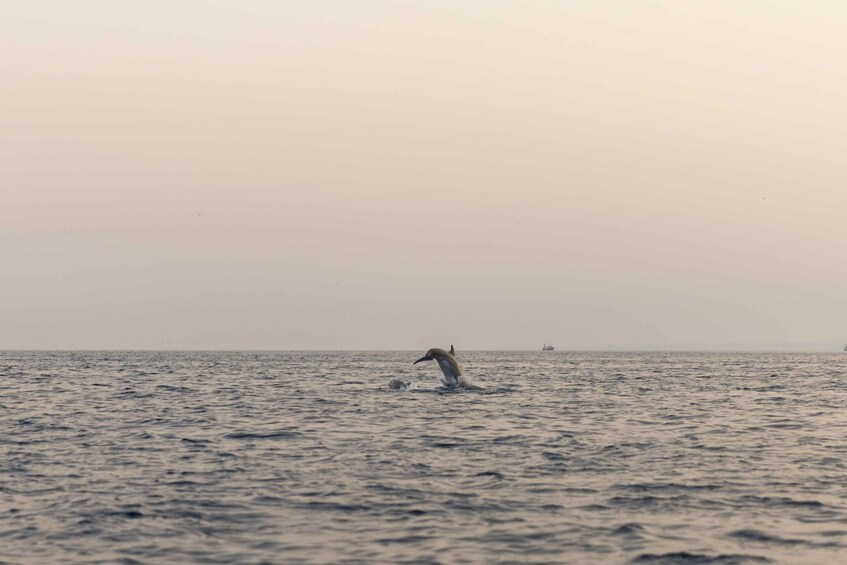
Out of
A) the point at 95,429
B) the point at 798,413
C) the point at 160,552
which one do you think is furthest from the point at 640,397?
the point at 160,552

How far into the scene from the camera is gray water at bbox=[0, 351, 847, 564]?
14.9 meters

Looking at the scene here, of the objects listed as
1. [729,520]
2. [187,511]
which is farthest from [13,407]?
[729,520]

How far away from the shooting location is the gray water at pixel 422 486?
14.9 metres

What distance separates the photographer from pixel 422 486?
20.1 meters

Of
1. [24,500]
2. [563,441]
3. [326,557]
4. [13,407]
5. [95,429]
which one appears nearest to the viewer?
[326,557]

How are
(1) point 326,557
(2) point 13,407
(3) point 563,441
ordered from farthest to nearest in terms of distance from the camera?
1. (2) point 13,407
2. (3) point 563,441
3. (1) point 326,557

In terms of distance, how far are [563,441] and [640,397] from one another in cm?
2265

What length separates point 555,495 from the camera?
62.7 ft

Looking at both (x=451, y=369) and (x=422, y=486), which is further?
(x=451, y=369)

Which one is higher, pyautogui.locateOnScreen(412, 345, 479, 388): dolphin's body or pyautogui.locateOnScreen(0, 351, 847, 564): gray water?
pyautogui.locateOnScreen(412, 345, 479, 388): dolphin's body

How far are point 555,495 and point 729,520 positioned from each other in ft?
11.4

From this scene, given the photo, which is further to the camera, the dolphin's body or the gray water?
the dolphin's body

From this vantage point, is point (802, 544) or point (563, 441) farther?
point (563, 441)

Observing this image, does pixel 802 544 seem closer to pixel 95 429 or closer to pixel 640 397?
pixel 95 429
